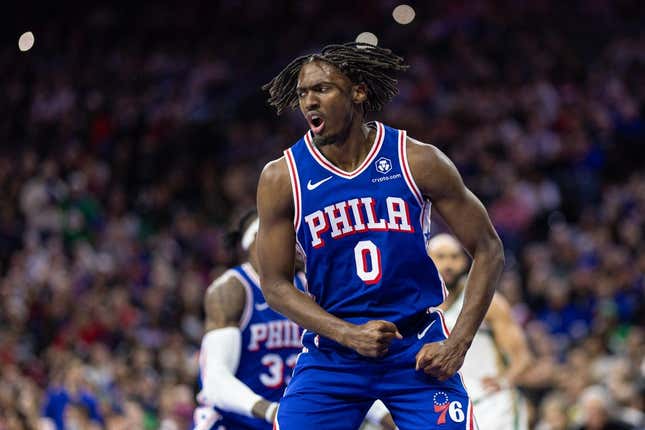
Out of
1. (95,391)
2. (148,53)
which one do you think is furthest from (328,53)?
(148,53)

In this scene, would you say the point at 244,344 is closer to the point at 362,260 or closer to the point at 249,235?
the point at 249,235

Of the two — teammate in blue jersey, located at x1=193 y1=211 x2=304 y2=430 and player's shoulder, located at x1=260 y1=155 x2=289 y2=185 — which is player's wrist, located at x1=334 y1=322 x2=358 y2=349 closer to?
player's shoulder, located at x1=260 y1=155 x2=289 y2=185

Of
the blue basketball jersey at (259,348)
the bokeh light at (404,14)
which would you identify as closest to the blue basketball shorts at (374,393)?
the blue basketball jersey at (259,348)

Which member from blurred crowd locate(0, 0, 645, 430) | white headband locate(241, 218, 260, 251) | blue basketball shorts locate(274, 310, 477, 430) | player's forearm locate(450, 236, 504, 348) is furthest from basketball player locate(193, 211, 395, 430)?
blurred crowd locate(0, 0, 645, 430)

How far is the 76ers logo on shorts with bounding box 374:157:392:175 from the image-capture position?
466 cm

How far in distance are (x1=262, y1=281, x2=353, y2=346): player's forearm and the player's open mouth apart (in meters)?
0.65

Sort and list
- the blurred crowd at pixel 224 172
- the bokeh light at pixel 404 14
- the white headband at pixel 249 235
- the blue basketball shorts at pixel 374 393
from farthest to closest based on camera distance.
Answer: the bokeh light at pixel 404 14, the blurred crowd at pixel 224 172, the white headband at pixel 249 235, the blue basketball shorts at pixel 374 393

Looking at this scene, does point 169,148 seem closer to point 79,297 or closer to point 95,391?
point 79,297

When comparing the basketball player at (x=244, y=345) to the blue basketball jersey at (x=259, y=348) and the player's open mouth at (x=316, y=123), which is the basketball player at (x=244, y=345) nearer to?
the blue basketball jersey at (x=259, y=348)

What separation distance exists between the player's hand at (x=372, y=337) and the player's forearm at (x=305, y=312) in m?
0.04

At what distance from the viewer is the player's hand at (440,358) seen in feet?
14.8

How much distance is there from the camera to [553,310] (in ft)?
43.0

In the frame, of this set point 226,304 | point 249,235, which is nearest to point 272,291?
point 226,304

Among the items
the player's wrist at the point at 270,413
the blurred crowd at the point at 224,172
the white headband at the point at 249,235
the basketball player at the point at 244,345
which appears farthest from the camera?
the blurred crowd at the point at 224,172
